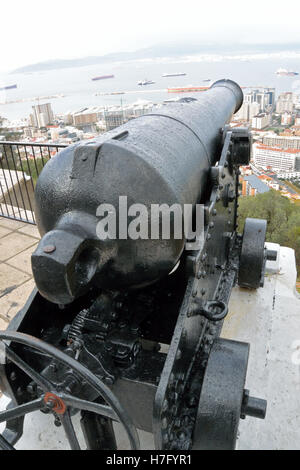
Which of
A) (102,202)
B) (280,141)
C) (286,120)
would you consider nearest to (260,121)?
(280,141)

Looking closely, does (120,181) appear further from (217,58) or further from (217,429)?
(217,58)

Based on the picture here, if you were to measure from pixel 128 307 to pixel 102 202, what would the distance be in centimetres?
59

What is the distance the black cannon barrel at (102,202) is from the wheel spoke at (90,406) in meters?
0.30

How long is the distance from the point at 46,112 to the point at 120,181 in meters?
10.6

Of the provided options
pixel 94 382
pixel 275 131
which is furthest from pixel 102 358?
pixel 275 131

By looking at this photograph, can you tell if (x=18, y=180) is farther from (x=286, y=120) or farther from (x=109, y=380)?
(x=286, y=120)

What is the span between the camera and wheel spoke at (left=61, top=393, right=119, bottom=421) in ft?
3.62

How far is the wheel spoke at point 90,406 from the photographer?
110 centimetres

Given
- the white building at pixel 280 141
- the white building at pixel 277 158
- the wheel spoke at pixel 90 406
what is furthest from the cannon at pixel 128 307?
the white building at pixel 280 141

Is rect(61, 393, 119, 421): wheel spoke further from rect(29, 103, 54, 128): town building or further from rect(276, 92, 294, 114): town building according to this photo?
rect(276, 92, 294, 114): town building

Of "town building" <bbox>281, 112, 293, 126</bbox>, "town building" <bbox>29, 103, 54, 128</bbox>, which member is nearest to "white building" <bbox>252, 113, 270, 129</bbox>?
"town building" <bbox>281, 112, 293, 126</bbox>

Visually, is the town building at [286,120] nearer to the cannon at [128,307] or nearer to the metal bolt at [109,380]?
the cannon at [128,307]

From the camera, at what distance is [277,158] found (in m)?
20.8

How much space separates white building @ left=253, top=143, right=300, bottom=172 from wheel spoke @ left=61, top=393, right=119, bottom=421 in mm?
19765
